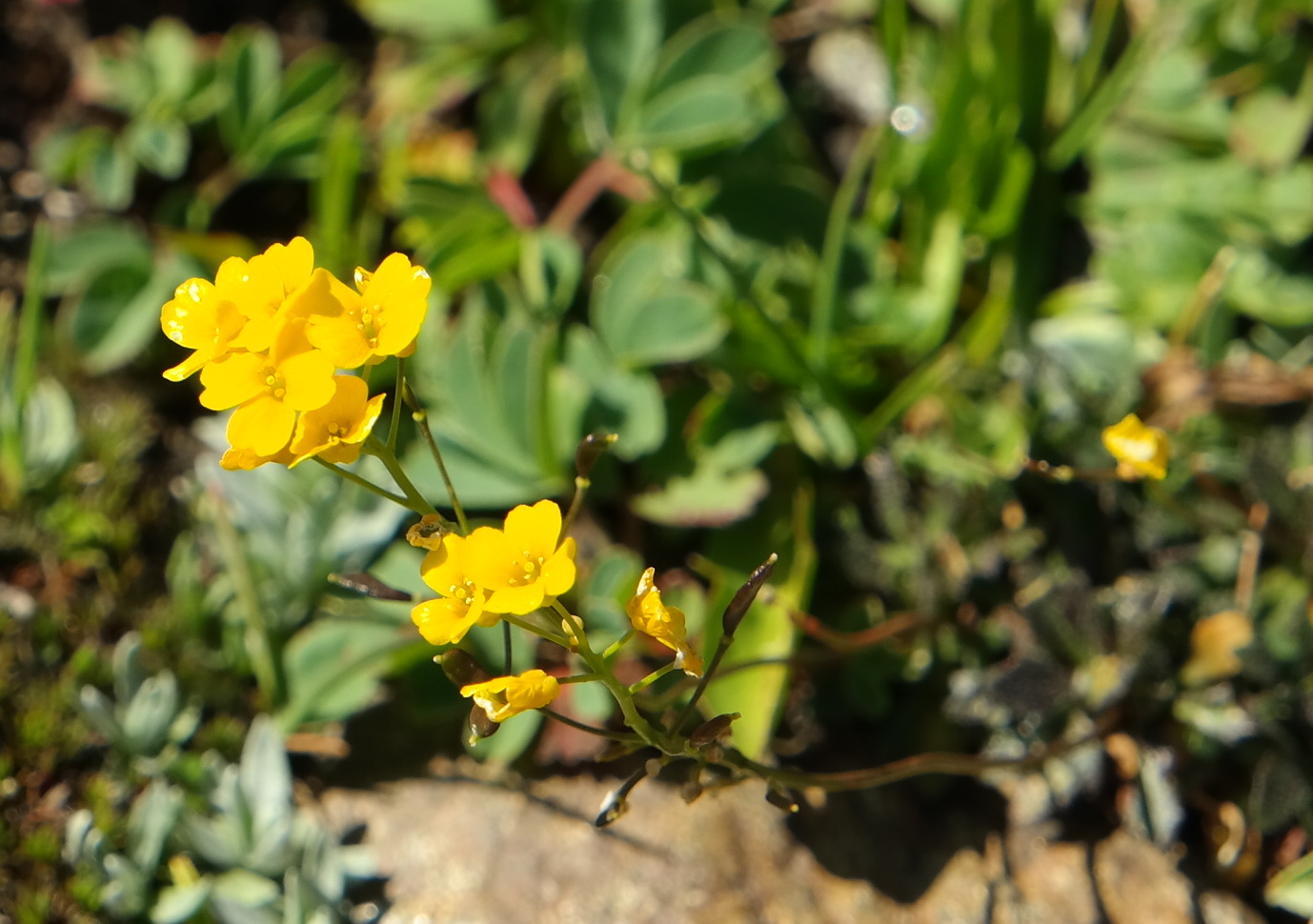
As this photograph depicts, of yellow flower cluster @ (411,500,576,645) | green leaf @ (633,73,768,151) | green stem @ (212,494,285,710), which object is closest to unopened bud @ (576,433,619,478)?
yellow flower cluster @ (411,500,576,645)

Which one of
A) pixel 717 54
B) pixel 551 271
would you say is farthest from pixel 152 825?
pixel 717 54

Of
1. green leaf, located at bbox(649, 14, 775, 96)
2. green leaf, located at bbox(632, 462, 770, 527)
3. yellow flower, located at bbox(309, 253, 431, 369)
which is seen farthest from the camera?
green leaf, located at bbox(649, 14, 775, 96)

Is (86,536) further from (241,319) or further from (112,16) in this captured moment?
(112,16)

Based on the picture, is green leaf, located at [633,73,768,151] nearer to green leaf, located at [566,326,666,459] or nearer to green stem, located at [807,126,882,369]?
green stem, located at [807,126,882,369]

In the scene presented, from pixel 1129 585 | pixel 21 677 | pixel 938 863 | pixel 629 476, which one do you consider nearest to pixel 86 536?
pixel 21 677

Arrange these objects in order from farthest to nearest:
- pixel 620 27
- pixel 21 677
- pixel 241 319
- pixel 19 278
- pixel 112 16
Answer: pixel 112 16, pixel 19 278, pixel 620 27, pixel 21 677, pixel 241 319

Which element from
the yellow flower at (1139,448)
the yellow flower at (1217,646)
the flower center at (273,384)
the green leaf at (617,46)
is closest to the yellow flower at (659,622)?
the flower center at (273,384)

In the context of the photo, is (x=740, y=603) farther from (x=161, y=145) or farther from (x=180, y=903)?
(x=161, y=145)
